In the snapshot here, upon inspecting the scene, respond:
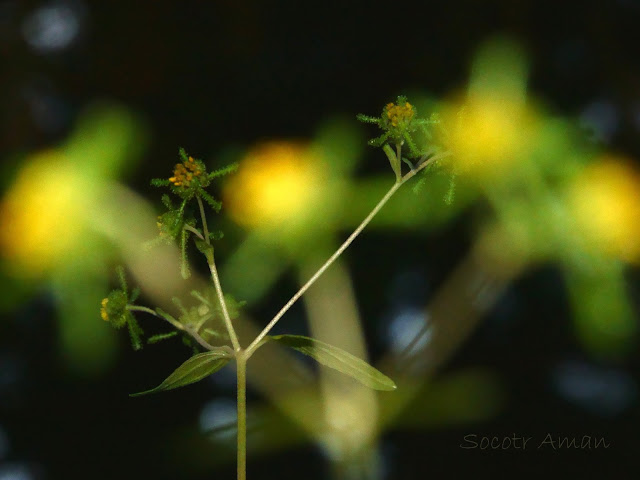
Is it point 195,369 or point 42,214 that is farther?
point 42,214

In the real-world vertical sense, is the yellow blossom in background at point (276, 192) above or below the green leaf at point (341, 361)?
above

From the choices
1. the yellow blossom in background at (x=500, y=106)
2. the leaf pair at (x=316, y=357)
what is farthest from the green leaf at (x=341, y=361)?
the yellow blossom in background at (x=500, y=106)

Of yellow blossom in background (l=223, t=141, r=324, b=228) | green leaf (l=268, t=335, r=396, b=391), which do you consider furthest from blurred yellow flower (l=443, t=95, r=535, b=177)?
green leaf (l=268, t=335, r=396, b=391)

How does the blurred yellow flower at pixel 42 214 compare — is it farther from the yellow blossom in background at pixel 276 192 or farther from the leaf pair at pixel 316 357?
the leaf pair at pixel 316 357

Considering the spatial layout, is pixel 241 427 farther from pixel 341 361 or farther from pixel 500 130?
pixel 500 130

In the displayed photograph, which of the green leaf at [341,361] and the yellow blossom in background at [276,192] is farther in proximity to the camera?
the yellow blossom in background at [276,192]

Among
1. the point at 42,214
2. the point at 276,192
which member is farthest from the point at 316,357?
the point at 42,214

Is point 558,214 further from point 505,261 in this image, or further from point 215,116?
point 215,116
